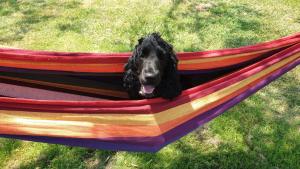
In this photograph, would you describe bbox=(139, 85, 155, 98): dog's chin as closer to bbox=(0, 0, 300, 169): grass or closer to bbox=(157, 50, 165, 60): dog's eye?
bbox=(157, 50, 165, 60): dog's eye

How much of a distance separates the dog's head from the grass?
0.84 metres

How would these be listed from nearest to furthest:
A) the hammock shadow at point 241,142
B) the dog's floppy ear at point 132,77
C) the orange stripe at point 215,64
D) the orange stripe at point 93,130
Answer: the orange stripe at point 93,130 < the dog's floppy ear at point 132,77 < the orange stripe at point 215,64 < the hammock shadow at point 241,142

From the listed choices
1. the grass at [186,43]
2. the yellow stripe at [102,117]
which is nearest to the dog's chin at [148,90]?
the yellow stripe at [102,117]

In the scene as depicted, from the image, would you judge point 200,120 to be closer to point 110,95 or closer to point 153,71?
point 153,71

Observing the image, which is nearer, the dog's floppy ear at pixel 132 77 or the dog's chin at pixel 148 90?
the dog's chin at pixel 148 90

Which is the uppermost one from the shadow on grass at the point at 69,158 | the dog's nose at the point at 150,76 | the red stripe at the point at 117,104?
the dog's nose at the point at 150,76

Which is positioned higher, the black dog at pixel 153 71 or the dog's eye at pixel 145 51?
the dog's eye at pixel 145 51

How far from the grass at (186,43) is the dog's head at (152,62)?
0.84 m

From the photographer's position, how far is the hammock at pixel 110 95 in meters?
3.10

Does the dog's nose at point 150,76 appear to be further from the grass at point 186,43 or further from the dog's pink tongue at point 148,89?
the grass at point 186,43

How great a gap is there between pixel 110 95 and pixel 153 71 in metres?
0.67

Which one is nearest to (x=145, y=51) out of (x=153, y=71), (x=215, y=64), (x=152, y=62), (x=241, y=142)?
(x=152, y=62)

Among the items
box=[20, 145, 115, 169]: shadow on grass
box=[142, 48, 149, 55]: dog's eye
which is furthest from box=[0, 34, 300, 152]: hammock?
box=[20, 145, 115, 169]: shadow on grass

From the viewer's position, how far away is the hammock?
10.2ft
